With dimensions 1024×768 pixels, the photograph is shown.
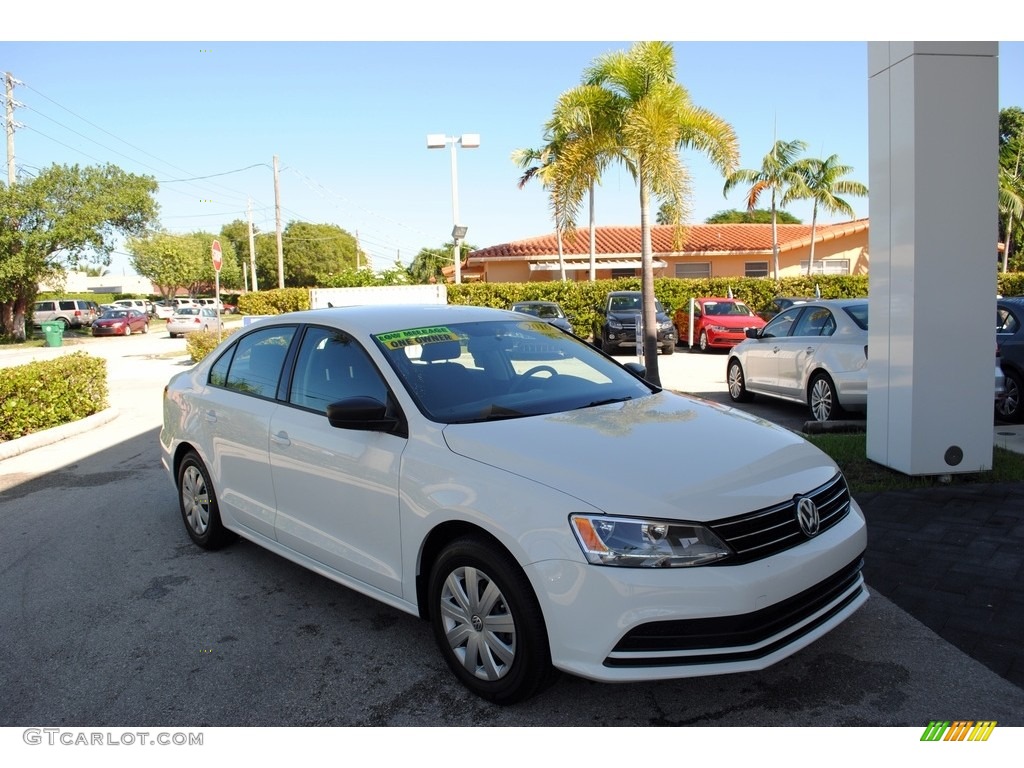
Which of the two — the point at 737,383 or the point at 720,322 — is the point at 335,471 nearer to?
the point at 737,383

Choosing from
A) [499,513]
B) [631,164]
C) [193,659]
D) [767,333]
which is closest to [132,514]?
[193,659]

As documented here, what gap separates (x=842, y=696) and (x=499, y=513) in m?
1.62

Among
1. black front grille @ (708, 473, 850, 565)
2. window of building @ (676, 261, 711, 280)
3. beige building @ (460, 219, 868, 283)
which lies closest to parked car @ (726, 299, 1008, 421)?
black front grille @ (708, 473, 850, 565)

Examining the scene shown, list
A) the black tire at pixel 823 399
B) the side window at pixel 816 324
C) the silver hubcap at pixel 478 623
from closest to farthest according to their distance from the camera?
the silver hubcap at pixel 478 623
the black tire at pixel 823 399
the side window at pixel 816 324

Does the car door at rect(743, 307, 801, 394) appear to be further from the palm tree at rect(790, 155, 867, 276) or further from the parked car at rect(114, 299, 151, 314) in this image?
the parked car at rect(114, 299, 151, 314)

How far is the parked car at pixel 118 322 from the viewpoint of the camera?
3944cm

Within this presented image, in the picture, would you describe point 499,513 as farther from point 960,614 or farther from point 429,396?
point 960,614

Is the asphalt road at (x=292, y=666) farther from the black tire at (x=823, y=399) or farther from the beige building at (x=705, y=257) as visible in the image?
the beige building at (x=705, y=257)

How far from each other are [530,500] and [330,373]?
1.72 meters

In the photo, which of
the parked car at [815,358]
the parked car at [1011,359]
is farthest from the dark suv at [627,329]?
the parked car at [1011,359]

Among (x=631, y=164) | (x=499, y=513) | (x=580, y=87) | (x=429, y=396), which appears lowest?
(x=499, y=513)

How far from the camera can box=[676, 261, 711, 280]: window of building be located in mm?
33844

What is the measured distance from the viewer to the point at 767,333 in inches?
425

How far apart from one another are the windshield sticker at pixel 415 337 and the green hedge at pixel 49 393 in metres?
7.54
